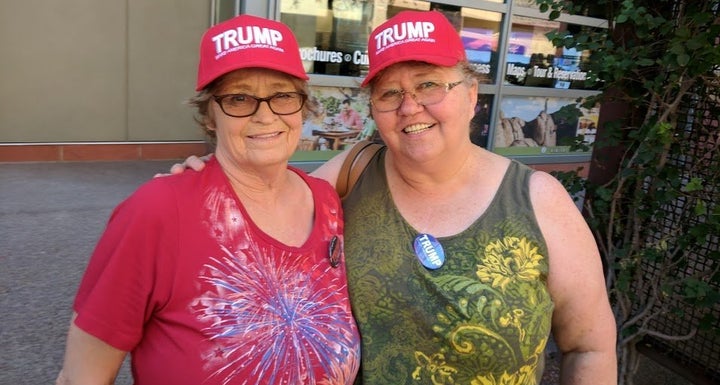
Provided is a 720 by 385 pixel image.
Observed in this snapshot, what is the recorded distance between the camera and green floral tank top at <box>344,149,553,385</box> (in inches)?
70.5

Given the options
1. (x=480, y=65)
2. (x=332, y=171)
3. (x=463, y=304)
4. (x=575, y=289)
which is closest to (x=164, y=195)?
(x=332, y=171)

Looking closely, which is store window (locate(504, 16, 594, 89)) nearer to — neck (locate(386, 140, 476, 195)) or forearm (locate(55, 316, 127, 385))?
neck (locate(386, 140, 476, 195))

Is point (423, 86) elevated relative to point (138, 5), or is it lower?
lower

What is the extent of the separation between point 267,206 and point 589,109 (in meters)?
2.04

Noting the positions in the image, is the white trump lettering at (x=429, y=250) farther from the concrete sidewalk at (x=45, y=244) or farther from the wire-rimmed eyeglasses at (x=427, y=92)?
the concrete sidewalk at (x=45, y=244)

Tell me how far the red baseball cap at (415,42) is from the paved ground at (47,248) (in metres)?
2.33

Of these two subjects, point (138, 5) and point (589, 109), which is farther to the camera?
point (138, 5)

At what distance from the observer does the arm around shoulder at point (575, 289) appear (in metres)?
1.86

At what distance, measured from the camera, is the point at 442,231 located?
193cm

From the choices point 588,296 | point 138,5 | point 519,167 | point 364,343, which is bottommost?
point 364,343

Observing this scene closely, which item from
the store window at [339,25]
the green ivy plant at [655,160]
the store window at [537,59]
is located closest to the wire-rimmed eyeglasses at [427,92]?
the green ivy plant at [655,160]

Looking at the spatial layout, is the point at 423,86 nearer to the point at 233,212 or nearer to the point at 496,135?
the point at 233,212

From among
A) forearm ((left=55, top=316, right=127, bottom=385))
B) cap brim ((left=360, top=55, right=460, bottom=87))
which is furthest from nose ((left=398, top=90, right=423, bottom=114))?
forearm ((left=55, top=316, right=127, bottom=385))

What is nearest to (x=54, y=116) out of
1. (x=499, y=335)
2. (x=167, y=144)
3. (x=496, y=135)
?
(x=167, y=144)
